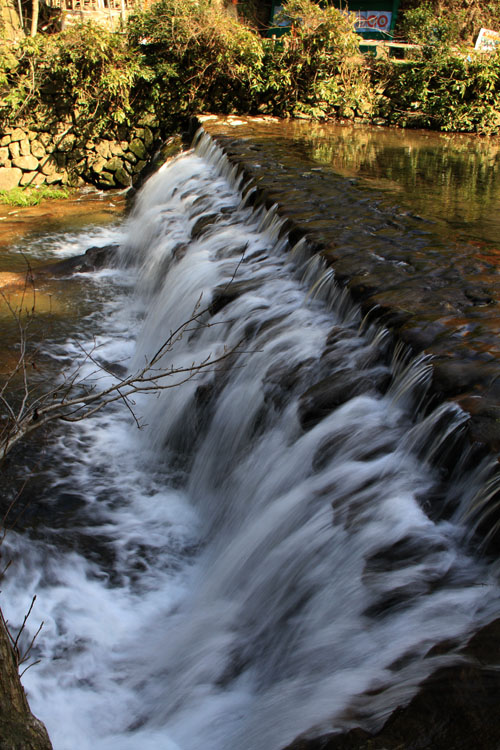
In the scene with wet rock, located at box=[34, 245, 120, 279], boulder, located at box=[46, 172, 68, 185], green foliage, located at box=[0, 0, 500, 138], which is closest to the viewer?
wet rock, located at box=[34, 245, 120, 279]

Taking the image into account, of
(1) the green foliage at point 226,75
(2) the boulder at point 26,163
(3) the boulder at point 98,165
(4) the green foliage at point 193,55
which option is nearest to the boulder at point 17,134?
(1) the green foliage at point 226,75

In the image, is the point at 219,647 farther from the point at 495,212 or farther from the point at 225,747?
the point at 495,212

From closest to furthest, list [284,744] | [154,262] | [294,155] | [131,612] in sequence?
[284,744]
[131,612]
[154,262]
[294,155]

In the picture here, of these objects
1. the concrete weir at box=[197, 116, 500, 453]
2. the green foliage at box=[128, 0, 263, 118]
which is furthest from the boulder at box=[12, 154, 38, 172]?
the concrete weir at box=[197, 116, 500, 453]

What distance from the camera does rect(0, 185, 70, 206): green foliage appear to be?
40.2 ft

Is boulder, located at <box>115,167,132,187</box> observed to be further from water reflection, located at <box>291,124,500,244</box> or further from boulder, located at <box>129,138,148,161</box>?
water reflection, located at <box>291,124,500,244</box>

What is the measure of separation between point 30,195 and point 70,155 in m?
1.40

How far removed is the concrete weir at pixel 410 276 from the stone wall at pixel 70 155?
553 centimetres

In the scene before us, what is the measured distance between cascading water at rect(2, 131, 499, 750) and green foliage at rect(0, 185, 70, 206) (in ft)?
24.8

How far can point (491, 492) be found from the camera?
2.80 m

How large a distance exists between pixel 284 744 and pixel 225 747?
1.73ft

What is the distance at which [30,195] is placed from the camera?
494 inches

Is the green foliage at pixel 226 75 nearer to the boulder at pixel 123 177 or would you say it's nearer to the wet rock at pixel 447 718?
the boulder at pixel 123 177

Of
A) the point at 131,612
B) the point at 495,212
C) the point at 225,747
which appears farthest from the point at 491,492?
the point at 495,212
